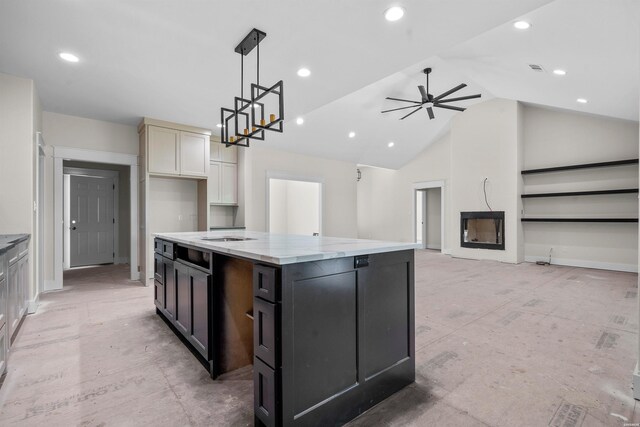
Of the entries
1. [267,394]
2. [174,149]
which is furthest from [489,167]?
[267,394]

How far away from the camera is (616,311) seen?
320 cm

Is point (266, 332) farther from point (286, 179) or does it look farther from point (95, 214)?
point (95, 214)

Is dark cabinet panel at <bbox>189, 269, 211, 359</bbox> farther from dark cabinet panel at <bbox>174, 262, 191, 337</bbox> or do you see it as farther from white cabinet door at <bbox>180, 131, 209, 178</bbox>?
white cabinet door at <bbox>180, 131, 209, 178</bbox>

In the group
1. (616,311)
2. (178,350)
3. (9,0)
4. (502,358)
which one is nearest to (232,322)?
(178,350)

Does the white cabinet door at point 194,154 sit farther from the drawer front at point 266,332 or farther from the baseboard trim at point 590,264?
the baseboard trim at point 590,264

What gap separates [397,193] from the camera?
9.27 metres

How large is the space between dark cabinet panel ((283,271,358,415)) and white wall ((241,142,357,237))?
4602mm

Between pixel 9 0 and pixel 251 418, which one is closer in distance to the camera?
pixel 251 418

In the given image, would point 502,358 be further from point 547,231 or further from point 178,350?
point 547,231

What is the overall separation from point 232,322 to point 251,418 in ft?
1.99

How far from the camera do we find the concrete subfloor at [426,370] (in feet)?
5.30

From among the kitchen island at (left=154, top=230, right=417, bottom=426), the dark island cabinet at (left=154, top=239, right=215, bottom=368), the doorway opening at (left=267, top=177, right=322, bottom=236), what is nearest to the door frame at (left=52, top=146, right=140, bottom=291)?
the dark island cabinet at (left=154, top=239, right=215, bottom=368)

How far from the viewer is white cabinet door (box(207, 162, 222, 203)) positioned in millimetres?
5559

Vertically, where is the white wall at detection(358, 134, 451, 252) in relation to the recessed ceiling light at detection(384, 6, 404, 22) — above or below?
below
